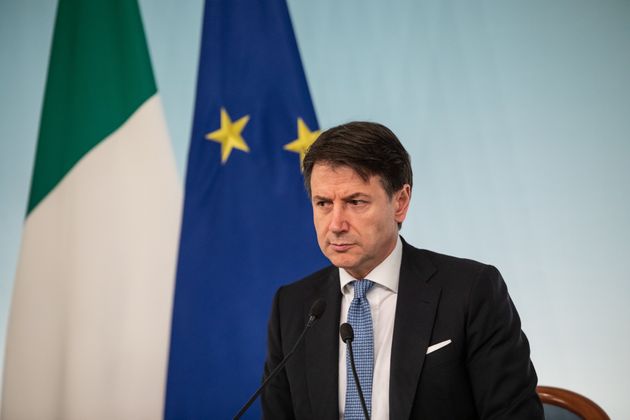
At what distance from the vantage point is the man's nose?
169cm

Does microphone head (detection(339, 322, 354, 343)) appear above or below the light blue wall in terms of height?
below

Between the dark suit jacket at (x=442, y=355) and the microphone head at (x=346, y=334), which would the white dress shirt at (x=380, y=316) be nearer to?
the dark suit jacket at (x=442, y=355)

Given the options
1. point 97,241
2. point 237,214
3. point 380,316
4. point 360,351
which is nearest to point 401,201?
point 380,316

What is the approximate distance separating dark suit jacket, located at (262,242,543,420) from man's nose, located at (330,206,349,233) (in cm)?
27

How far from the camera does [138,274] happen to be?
9.27ft

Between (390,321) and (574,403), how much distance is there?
77 cm

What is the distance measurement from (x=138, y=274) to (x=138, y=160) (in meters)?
0.54

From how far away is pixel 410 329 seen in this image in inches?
67.3

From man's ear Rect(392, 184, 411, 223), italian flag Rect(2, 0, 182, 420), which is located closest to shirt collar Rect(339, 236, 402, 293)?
man's ear Rect(392, 184, 411, 223)

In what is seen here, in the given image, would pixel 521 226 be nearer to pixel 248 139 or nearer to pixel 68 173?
pixel 248 139

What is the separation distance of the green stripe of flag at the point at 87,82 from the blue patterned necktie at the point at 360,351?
5.40 feet

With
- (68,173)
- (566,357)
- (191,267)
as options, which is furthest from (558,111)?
(68,173)

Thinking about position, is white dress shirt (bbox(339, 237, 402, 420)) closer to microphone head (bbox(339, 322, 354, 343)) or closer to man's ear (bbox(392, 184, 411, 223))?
man's ear (bbox(392, 184, 411, 223))

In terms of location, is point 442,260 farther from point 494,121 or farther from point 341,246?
point 494,121
